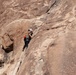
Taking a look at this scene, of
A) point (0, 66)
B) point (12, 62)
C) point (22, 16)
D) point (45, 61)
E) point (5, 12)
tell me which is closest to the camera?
point (45, 61)

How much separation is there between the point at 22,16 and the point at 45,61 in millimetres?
10892

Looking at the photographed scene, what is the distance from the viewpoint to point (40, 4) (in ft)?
78.3

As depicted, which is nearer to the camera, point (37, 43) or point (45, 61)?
point (45, 61)

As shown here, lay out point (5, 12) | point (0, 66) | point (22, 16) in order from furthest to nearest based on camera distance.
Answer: point (5, 12), point (22, 16), point (0, 66)

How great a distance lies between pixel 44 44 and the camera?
1455cm

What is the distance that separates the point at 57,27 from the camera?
15578 mm

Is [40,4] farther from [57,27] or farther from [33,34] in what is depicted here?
[57,27]

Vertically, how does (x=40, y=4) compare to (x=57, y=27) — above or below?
below

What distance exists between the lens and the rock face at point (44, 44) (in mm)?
13253

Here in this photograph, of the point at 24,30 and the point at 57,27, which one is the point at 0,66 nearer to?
the point at 24,30

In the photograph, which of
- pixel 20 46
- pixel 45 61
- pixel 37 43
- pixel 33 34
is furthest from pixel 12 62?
pixel 45 61

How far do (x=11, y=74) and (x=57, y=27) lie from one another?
4.20 meters

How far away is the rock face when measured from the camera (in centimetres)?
1325

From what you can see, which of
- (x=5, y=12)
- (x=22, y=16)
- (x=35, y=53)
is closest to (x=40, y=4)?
(x=22, y=16)
